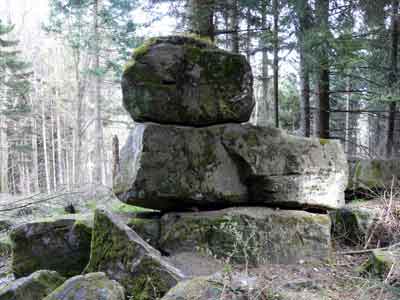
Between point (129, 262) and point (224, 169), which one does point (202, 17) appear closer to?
point (224, 169)

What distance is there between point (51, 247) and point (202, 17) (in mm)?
5531

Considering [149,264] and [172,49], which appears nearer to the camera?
[149,264]

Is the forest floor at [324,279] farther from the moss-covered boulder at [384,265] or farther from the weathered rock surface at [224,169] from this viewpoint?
the weathered rock surface at [224,169]

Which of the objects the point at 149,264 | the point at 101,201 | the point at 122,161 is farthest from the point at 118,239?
the point at 101,201

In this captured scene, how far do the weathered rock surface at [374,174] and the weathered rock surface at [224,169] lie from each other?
185 centimetres

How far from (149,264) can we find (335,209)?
3.18 meters

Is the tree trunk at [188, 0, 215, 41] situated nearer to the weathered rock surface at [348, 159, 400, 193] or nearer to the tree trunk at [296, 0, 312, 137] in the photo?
the tree trunk at [296, 0, 312, 137]

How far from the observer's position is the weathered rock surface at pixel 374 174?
662cm

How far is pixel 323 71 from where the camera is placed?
807 cm

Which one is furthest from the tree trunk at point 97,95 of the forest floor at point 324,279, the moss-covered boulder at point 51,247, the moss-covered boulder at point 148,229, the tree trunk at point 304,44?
the moss-covered boulder at point 148,229

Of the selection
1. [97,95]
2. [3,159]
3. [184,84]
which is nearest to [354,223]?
[184,84]

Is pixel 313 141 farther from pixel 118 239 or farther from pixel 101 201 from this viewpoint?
pixel 101 201

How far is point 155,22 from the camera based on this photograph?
30.9 ft

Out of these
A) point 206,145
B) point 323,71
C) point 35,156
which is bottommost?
point 35,156
